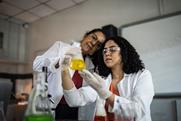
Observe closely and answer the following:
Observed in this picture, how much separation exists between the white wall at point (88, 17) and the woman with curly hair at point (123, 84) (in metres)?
1.37

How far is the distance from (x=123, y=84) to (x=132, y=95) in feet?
0.29

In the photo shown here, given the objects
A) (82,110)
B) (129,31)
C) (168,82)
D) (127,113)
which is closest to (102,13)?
(129,31)

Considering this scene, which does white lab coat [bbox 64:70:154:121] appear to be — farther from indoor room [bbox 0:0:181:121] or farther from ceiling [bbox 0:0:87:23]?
ceiling [bbox 0:0:87:23]

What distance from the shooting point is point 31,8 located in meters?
3.40

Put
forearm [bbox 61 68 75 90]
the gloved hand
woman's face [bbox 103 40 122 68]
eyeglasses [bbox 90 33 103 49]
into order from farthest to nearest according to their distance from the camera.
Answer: eyeglasses [bbox 90 33 103 49] < woman's face [bbox 103 40 122 68] < forearm [bbox 61 68 75 90] < the gloved hand

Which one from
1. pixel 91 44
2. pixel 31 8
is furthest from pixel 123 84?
pixel 31 8

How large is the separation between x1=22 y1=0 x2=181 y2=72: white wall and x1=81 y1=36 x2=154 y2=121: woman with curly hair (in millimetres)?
1373

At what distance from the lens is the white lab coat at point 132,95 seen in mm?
829

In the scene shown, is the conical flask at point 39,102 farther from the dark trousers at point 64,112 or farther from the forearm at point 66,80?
the dark trousers at point 64,112

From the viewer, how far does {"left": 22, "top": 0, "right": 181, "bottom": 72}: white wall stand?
7.99ft

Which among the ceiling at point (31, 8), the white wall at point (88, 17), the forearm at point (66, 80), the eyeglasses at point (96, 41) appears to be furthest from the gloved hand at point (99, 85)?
the ceiling at point (31, 8)

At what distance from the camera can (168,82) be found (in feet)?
7.04

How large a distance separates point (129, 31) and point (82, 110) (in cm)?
125

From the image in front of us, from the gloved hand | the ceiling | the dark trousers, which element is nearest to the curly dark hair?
the gloved hand
